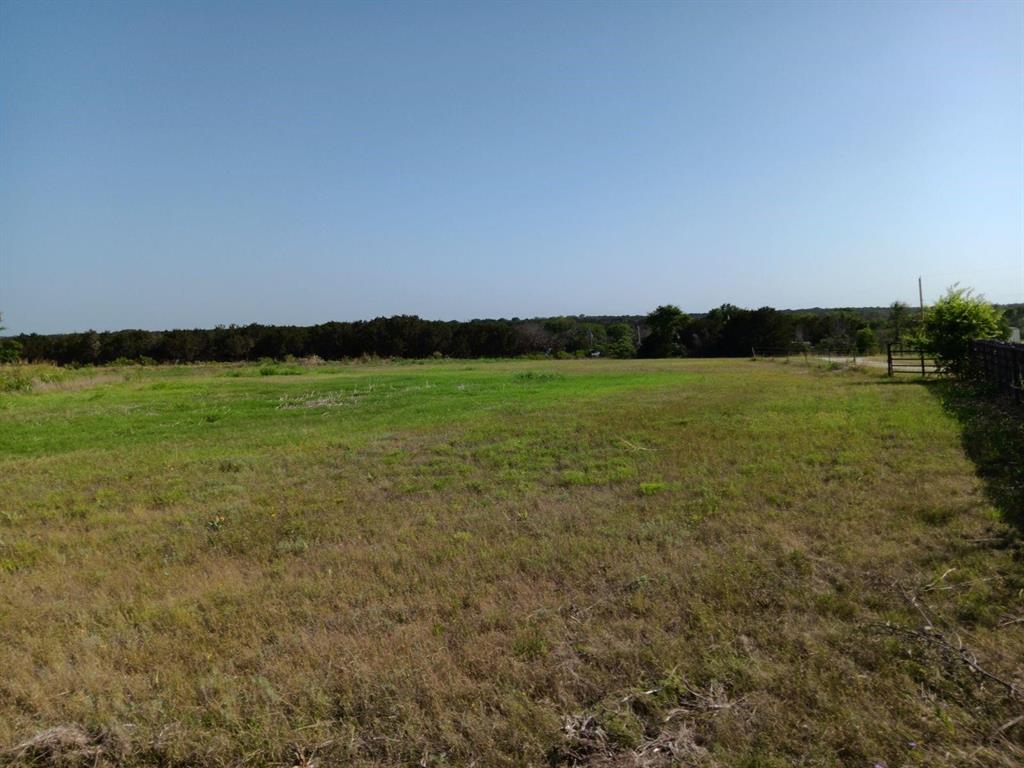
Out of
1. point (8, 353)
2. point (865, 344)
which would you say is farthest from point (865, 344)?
point (8, 353)

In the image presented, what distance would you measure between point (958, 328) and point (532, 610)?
22.8 metres

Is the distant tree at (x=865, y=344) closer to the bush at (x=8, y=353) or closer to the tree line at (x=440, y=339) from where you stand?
the tree line at (x=440, y=339)

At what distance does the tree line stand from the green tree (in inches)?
1826

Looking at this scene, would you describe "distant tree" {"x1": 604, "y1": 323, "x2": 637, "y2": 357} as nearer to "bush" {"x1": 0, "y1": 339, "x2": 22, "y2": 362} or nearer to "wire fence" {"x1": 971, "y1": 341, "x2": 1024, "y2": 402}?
"wire fence" {"x1": 971, "y1": 341, "x2": 1024, "y2": 402}

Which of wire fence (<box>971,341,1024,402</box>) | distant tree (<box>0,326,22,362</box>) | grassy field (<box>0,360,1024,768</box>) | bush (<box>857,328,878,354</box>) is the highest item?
distant tree (<box>0,326,22,362</box>)

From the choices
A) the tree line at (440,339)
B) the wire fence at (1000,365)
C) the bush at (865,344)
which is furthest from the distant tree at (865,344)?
the wire fence at (1000,365)

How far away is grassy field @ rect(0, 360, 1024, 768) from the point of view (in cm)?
317

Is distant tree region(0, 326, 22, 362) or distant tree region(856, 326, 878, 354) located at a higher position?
distant tree region(0, 326, 22, 362)

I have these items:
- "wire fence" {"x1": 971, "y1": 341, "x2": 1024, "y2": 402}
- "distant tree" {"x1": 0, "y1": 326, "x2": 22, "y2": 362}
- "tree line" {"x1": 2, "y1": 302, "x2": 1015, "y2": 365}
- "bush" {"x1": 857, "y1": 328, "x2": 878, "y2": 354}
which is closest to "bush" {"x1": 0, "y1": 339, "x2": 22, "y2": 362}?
"distant tree" {"x1": 0, "y1": 326, "x2": 22, "y2": 362}

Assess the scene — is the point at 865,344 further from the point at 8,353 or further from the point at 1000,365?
the point at 8,353

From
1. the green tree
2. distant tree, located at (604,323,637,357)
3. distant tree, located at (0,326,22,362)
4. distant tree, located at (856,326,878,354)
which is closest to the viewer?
the green tree

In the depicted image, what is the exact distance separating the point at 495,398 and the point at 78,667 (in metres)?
18.2

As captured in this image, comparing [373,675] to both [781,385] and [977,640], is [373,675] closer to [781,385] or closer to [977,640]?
[977,640]

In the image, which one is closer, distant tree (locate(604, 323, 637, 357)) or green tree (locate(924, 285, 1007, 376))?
green tree (locate(924, 285, 1007, 376))
